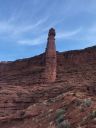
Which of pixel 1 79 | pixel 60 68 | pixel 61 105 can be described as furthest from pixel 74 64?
pixel 61 105

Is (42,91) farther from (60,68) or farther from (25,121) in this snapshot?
(60,68)

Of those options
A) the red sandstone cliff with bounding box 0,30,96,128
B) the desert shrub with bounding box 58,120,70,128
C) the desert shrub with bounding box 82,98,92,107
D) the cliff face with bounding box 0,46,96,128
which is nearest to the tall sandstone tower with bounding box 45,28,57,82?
the red sandstone cliff with bounding box 0,30,96,128

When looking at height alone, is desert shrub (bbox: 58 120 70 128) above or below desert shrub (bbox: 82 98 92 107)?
below

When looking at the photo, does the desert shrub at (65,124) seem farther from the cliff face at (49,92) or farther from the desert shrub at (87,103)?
the desert shrub at (87,103)

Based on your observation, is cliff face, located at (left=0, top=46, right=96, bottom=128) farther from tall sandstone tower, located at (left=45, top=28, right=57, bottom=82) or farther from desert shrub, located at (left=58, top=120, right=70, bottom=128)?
tall sandstone tower, located at (left=45, top=28, right=57, bottom=82)

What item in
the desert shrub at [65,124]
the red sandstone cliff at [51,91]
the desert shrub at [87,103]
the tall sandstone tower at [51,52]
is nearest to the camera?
the desert shrub at [65,124]

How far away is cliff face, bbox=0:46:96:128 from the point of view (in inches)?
1230

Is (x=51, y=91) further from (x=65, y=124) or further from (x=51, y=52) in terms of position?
(x=65, y=124)

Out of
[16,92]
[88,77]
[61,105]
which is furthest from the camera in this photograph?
[88,77]

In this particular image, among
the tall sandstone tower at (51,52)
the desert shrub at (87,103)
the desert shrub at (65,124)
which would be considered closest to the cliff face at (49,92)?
the desert shrub at (87,103)

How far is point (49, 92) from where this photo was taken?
46.5 meters

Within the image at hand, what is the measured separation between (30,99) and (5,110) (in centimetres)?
295

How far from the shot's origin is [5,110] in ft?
155

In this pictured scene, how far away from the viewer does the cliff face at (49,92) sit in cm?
3124
